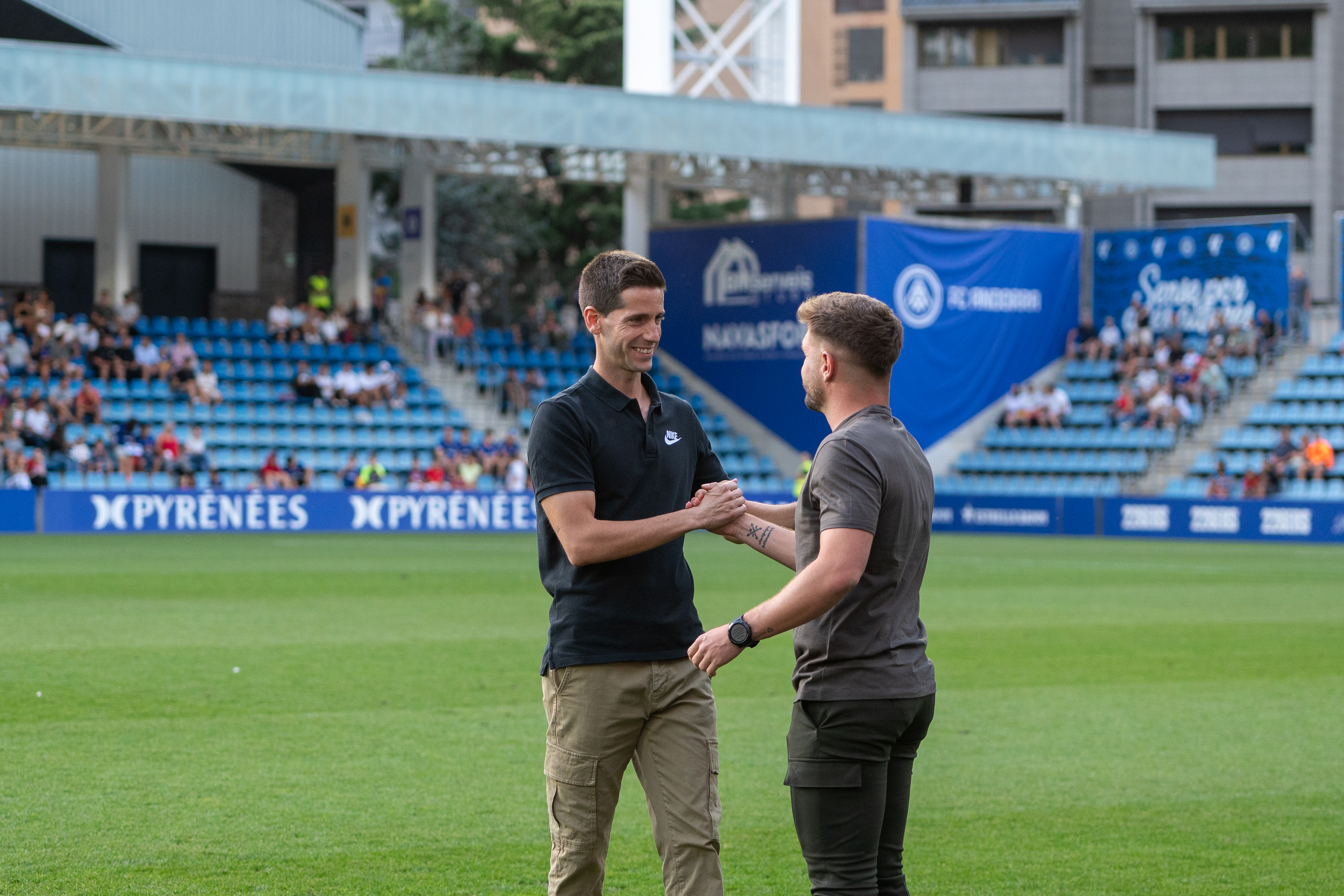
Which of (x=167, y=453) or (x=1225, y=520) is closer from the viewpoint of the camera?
(x=167, y=453)

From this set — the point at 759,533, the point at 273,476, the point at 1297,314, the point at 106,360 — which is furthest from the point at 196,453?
the point at 759,533

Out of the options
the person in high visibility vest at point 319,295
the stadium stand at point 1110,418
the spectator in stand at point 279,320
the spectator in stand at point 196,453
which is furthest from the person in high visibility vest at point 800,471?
the spectator in stand at point 279,320

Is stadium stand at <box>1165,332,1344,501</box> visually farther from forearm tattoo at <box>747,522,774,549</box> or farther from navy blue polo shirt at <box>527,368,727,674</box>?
navy blue polo shirt at <box>527,368,727,674</box>

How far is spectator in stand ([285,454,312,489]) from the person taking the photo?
31.3 m

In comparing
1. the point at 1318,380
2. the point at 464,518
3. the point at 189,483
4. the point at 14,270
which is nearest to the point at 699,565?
the point at 464,518

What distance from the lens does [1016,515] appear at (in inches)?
1355

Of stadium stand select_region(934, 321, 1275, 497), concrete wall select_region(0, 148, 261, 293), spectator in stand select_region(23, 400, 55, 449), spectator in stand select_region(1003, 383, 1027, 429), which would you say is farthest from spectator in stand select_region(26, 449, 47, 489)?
spectator in stand select_region(1003, 383, 1027, 429)

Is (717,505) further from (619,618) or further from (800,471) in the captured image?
(800,471)

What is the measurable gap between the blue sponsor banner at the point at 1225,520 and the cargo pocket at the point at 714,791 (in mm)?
27914

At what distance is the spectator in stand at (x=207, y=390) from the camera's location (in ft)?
108

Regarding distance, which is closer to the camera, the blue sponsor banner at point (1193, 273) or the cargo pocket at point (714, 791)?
the cargo pocket at point (714, 791)

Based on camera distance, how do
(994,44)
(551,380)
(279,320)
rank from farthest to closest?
(994,44) → (551,380) → (279,320)

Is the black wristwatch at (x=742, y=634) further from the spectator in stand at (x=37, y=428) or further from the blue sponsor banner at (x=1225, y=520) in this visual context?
the blue sponsor banner at (x=1225, y=520)

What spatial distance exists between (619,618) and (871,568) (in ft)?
2.66
